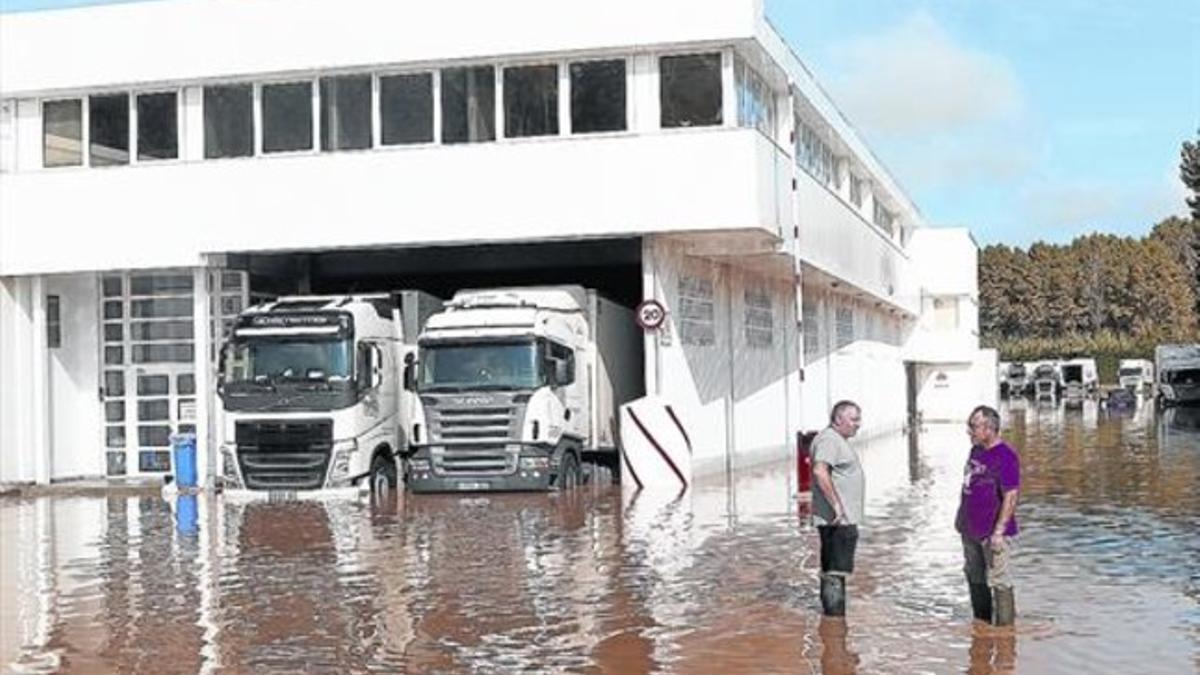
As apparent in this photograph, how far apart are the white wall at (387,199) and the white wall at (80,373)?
190cm

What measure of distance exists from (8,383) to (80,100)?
543cm

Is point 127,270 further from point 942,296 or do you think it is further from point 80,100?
point 942,296

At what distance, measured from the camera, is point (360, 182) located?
91.0 feet

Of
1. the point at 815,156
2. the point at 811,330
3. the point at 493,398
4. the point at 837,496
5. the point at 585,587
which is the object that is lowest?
the point at 585,587

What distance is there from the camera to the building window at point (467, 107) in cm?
2775

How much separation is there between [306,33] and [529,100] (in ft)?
13.4

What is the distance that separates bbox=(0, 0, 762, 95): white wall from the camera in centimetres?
2647

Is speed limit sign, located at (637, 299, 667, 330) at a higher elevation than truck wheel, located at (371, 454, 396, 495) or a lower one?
higher

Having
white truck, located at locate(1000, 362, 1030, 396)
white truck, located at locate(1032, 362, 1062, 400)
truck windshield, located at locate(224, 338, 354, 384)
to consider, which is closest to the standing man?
truck windshield, located at locate(224, 338, 354, 384)

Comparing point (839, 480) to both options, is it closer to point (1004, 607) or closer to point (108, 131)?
point (1004, 607)

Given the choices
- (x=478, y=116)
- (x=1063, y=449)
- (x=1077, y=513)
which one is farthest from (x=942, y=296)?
(x=1077, y=513)

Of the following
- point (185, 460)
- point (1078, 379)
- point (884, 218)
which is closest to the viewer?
point (185, 460)

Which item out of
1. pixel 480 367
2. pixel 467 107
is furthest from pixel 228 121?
pixel 480 367

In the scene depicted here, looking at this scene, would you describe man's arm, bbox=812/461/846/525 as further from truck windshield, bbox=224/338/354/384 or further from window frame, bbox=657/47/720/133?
window frame, bbox=657/47/720/133
